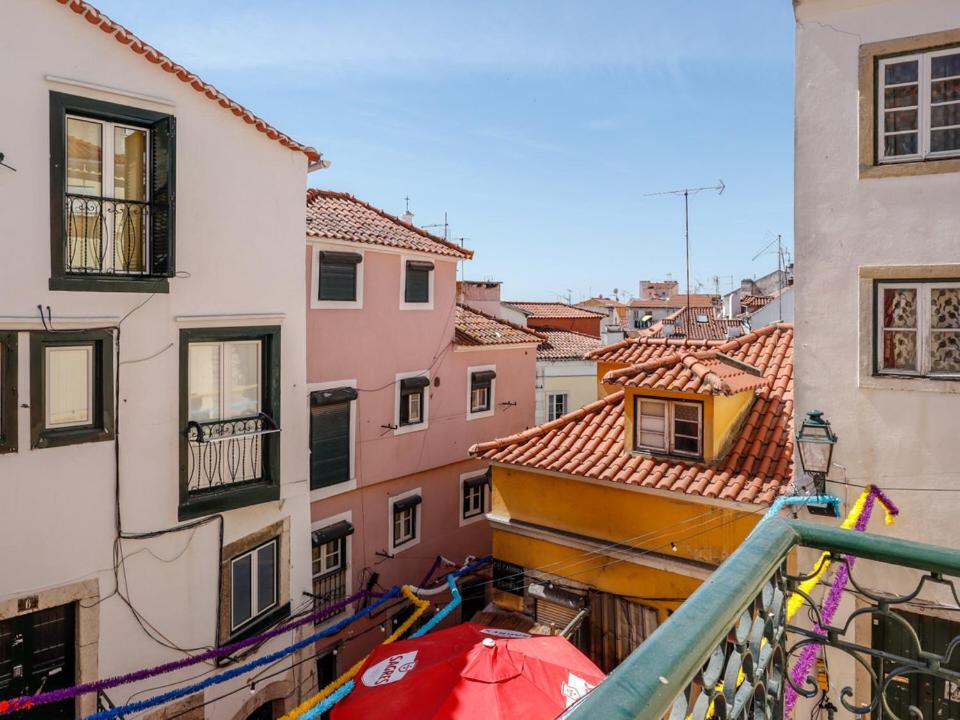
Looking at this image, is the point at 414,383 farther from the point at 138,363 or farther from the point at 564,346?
the point at 564,346

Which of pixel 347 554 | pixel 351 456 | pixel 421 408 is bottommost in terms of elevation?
pixel 347 554

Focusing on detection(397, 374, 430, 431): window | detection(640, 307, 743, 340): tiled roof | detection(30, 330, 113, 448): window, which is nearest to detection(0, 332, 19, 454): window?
detection(30, 330, 113, 448): window

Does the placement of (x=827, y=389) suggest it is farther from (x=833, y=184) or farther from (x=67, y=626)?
(x=67, y=626)

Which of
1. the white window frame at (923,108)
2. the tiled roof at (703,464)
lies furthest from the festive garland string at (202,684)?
the white window frame at (923,108)

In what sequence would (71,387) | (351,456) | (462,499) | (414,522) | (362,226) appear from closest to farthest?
(71,387) < (351,456) < (362,226) < (414,522) < (462,499)

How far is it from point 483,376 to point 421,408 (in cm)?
278

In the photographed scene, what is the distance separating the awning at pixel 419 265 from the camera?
1688 centimetres

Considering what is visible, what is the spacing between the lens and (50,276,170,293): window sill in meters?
8.80

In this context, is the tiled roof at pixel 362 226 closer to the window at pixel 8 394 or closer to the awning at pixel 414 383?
the awning at pixel 414 383

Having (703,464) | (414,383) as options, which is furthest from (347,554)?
(703,464)

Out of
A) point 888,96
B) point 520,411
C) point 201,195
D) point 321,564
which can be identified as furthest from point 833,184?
point 520,411

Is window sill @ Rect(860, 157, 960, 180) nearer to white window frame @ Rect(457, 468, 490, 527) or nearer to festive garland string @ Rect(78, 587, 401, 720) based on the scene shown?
festive garland string @ Rect(78, 587, 401, 720)

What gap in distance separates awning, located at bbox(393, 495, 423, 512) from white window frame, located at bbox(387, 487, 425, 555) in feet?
0.19

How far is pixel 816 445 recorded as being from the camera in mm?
8211
